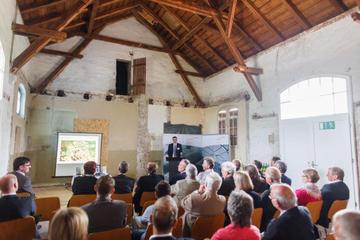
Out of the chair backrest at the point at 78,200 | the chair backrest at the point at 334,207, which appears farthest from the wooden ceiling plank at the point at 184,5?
the chair backrest at the point at 334,207

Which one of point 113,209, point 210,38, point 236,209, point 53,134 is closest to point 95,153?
point 53,134

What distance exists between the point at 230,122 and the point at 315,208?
617cm

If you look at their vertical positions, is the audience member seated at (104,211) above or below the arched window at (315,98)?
below

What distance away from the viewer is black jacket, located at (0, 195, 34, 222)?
2.38m

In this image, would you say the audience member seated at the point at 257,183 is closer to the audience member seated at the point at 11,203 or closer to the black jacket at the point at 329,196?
the black jacket at the point at 329,196

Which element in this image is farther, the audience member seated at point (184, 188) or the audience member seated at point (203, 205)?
the audience member seated at point (184, 188)

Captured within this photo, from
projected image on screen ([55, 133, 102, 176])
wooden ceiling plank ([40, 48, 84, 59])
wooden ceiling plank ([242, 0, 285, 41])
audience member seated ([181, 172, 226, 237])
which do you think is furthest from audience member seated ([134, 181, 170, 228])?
wooden ceiling plank ([40, 48, 84, 59])

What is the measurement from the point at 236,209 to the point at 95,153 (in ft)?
23.6

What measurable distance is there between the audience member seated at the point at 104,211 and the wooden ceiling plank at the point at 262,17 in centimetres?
606

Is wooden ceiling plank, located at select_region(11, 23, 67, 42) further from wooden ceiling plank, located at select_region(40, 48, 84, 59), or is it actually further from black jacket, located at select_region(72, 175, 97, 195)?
black jacket, located at select_region(72, 175, 97, 195)

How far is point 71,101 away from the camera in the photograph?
28.7ft

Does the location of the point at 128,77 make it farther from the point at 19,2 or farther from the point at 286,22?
the point at 286,22

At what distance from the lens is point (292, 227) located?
6.75ft

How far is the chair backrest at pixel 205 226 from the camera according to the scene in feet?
8.63
